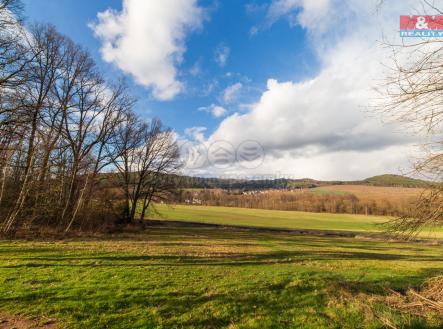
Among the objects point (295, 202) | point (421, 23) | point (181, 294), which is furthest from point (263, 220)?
point (421, 23)

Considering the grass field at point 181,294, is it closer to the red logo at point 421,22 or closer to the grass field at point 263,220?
the red logo at point 421,22

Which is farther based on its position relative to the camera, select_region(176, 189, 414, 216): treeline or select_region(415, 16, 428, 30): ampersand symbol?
select_region(176, 189, 414, 216): treeline

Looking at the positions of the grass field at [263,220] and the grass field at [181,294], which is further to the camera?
the grass field at [263,220]

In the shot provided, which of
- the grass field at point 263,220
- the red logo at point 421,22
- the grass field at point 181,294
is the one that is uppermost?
the red logo at point 421,22

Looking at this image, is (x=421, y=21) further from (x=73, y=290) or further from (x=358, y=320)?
(x=73, y=290)

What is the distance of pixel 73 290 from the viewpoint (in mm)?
7488

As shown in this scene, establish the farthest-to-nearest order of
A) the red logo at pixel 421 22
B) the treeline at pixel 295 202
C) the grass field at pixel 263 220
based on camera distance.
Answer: the treeline at pixel 295 202 < the grass field at pixel 263 220 < the red logo at pixel 421 22

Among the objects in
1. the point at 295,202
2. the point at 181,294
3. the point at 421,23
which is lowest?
the point at 295,202

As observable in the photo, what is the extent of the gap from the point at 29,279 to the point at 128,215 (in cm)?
2510

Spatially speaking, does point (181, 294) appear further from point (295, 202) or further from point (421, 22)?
point (295, 202)

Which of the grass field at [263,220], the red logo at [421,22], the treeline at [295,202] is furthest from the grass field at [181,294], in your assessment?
the treeline at [295,202]

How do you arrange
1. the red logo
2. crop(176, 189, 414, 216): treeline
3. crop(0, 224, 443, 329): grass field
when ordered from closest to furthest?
the red logo → crop(0, 224, 443, 329): grass field → crop(176, 189, 414, 216): treeline

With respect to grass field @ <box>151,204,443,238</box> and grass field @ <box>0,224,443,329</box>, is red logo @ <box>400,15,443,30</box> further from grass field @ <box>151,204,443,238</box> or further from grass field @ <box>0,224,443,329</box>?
grass field @ <box>151,204,443,238</box>

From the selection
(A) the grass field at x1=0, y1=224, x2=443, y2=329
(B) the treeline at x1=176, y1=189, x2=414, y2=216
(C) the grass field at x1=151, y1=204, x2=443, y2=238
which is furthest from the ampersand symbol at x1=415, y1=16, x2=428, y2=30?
(B) the treeline at x1=176, y1=189, x2=414, y2=216
